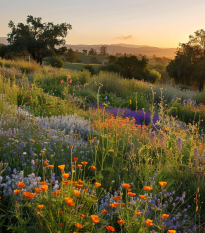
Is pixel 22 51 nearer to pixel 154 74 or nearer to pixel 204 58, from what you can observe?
pixel 154 74

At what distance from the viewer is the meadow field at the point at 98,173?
1525 mm

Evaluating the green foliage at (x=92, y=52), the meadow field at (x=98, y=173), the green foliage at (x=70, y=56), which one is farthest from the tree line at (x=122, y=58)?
the green foliage at (x=92, y=52)

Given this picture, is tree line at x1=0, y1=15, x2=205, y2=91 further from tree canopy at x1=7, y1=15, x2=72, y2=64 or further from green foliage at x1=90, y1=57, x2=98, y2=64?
green foliage at x1=90, y1=57, x2=98, y2=64

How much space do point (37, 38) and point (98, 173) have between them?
3463cm

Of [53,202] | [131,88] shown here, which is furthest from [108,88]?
[53,202]

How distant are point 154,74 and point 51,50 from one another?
59.2 ft

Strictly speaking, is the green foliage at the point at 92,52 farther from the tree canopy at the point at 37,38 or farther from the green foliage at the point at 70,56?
the tree canopy at the point at 37,38

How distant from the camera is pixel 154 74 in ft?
124

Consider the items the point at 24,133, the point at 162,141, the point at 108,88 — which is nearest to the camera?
the point at 162,141

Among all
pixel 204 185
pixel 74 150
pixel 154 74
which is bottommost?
pixel 204 185

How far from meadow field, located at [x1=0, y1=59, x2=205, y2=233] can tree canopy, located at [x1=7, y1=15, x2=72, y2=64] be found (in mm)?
27079

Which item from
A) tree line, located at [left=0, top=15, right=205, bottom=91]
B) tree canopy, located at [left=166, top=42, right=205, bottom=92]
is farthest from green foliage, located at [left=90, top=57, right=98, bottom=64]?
tree canopy, located at [left=166, top=42, right=205, bottom=92]

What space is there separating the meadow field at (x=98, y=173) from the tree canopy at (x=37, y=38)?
27.1 m

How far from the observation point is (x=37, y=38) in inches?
1315
